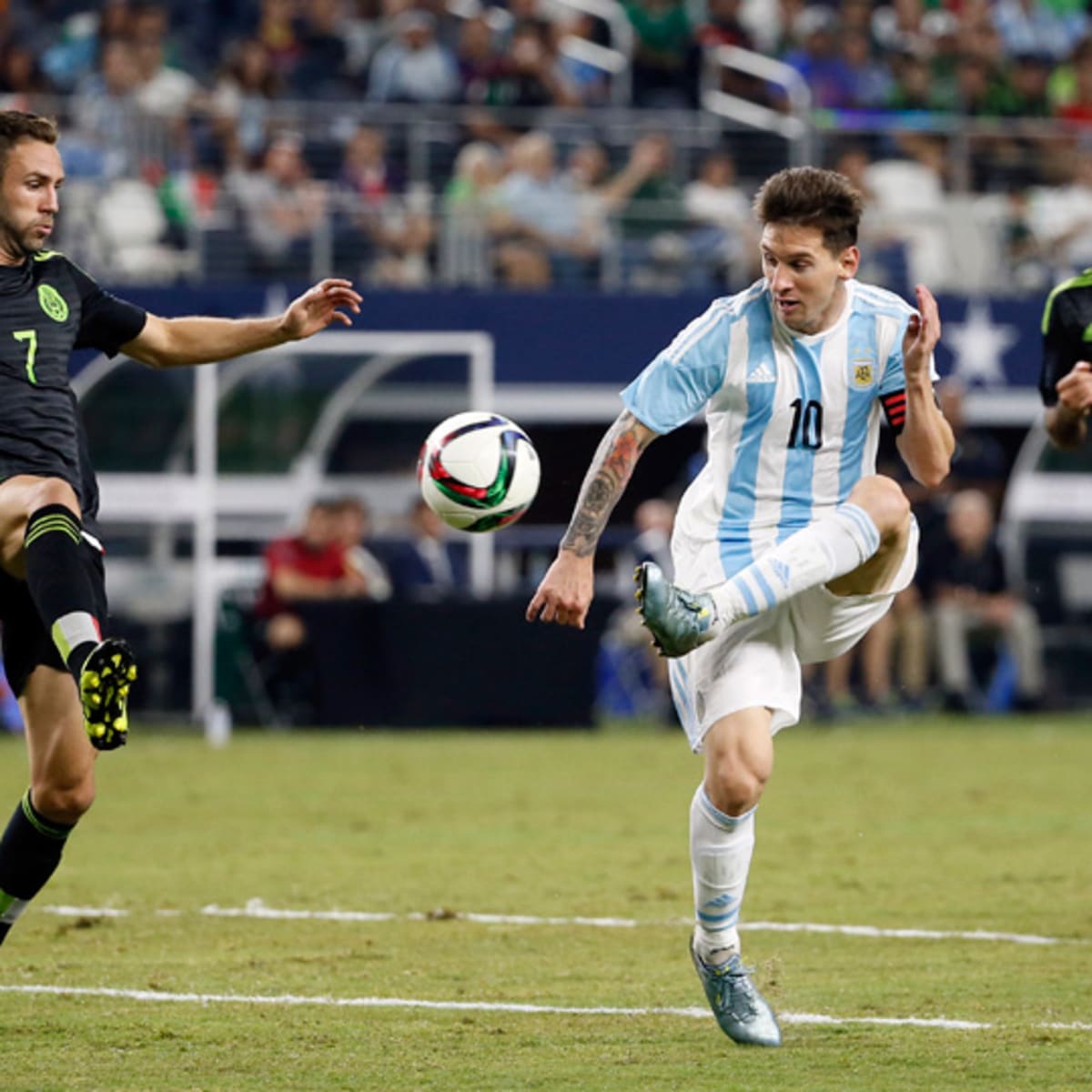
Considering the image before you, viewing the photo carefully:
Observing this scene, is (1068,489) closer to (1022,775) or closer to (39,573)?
(1022,775)

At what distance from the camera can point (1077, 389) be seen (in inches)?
275

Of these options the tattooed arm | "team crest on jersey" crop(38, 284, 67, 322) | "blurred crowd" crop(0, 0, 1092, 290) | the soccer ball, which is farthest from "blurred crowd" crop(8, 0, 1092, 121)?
the tattooed arm

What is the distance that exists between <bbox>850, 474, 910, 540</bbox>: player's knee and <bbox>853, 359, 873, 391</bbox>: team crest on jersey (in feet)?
0.85

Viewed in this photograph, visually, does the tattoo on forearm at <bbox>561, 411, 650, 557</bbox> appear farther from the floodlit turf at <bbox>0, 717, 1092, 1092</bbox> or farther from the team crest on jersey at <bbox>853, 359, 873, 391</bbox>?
the floodlit turf at <bbox>0, 717, 1092, 1092</bbox>

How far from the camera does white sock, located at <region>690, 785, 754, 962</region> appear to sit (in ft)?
20.2

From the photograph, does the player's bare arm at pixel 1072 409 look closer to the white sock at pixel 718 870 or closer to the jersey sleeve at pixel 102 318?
the white sock at pixel 718 870

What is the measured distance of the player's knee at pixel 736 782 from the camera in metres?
6.05

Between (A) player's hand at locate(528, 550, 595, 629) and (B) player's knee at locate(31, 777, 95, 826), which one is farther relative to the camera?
(B) player's knee at locate(31, 777, 95, 826)

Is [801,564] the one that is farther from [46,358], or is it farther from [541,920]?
[541,920]

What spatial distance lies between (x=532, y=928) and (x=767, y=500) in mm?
2334

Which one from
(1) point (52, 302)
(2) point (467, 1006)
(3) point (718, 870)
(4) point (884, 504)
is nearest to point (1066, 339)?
(4) point (884, 504)

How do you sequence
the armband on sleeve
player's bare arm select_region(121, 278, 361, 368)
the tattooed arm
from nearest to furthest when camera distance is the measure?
the tattooed arm → the armband on sleeve → player's bare arm select_region(121, 278, 361, 368)

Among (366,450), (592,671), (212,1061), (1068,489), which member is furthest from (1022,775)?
(212,1061)

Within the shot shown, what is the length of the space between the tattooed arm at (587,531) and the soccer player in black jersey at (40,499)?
3.85 ft
